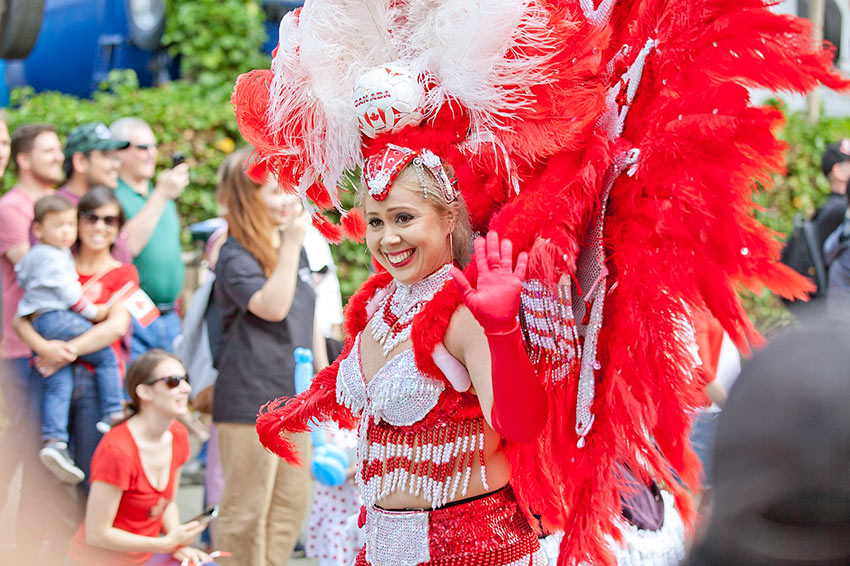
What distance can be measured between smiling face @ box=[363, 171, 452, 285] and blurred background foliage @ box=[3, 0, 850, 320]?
4404 mm

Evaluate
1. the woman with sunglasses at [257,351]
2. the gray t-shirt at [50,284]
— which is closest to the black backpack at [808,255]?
the woman with sunglasses at [257,351]

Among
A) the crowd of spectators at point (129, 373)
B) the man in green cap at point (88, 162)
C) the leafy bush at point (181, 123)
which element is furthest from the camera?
the leafy bush at point (181, 123)

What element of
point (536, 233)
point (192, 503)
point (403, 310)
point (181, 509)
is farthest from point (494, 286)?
point (192, 503)

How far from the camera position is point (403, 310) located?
2.54 metres

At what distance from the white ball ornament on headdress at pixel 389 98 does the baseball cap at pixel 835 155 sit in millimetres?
4803

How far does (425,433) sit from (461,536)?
248 millimetres

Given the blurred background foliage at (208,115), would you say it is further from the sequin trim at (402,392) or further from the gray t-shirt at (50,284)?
the sequin trim at (402,392)

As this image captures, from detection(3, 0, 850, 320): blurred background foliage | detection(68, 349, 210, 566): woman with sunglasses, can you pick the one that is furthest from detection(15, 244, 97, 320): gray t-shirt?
detection(3, 0, 850, 320): blurred background foliage

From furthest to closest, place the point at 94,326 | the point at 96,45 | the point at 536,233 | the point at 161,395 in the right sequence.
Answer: the point at 96,45, the point at 94,326, the point at 161,395, the point at 536,233

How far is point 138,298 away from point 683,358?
315 cm

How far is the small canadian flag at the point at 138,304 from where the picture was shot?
471 cm

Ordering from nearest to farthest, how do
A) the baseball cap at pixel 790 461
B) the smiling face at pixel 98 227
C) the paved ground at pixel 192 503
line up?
the baseball cap at pixel 790 461, the smiling face at pixel 98 227, the paved ground at pixel 192 503

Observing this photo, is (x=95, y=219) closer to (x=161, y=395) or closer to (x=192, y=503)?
(x=161, y=395)

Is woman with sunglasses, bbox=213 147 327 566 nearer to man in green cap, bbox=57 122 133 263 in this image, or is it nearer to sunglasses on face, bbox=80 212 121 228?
sunglasses on face, bbox=80 212 121 228
